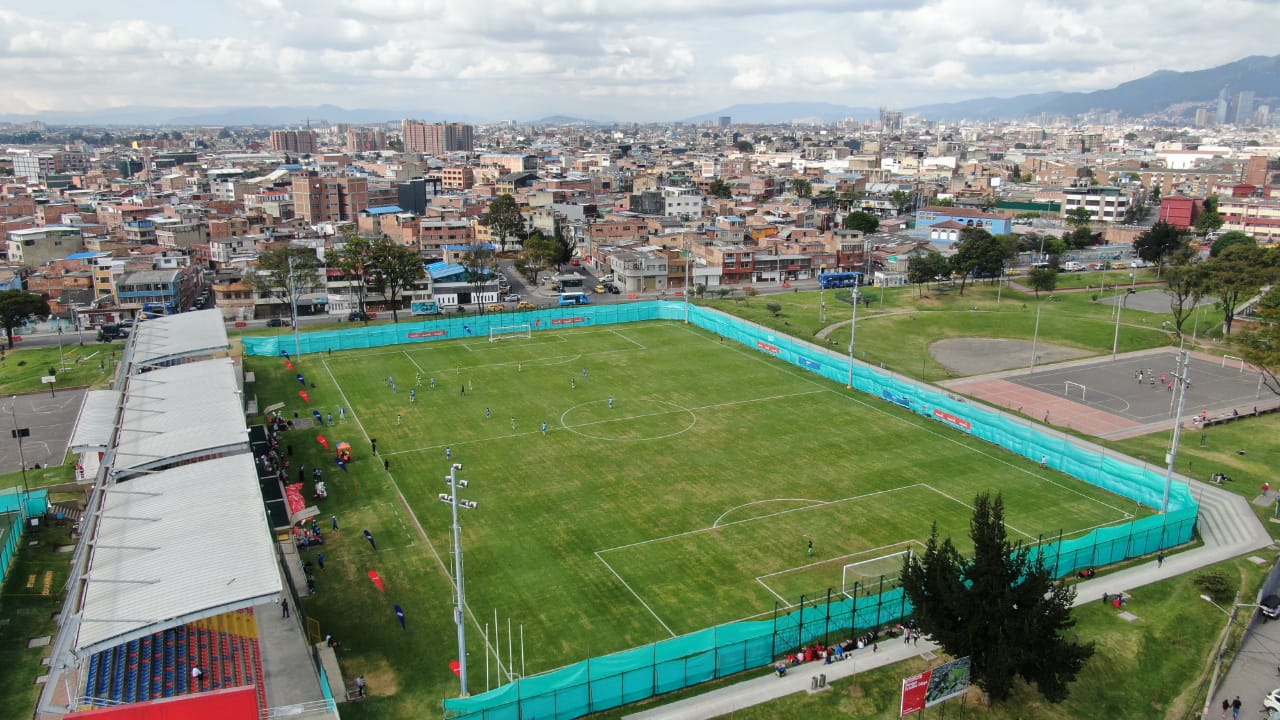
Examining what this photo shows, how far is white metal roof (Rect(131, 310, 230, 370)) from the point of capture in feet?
165

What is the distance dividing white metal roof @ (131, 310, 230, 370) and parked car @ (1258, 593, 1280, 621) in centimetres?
5380

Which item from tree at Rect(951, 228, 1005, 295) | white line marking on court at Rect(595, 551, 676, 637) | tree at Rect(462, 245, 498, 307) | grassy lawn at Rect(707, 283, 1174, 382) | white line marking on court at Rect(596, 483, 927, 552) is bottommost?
white line marking on court at Rect(595, 551, 676, 637)

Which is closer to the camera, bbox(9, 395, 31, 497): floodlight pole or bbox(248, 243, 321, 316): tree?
bbox(9, 395, 31, 497): floodlight pole

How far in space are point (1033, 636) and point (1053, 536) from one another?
15.0 m

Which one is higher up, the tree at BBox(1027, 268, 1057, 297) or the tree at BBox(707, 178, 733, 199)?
the tree at BBox(707, 178, 733, 199)

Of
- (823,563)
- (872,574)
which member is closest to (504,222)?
(823,563)

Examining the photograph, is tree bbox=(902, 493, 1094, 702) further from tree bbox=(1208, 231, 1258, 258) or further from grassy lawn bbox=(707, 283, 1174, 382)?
tree bbox=(1208, 231, 1258, 258)

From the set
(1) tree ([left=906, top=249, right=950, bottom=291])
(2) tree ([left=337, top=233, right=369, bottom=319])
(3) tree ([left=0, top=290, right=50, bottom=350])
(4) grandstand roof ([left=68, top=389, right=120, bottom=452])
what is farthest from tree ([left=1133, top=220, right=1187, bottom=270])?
(3) tree ([left=0, top=290, right=50, bottom=350])

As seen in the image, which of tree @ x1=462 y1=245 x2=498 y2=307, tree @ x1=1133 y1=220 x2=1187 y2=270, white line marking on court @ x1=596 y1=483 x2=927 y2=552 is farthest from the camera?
tree @ x1=1133 y1=220 x2=1187 y2=270

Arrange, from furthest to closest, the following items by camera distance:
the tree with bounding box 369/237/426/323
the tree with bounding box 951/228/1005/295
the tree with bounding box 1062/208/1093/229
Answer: the tree with bounding box 1062/208/1093/229 → the tree with bounding box 951/228/1005/295 → the tree with bounding box 369/237/426/323

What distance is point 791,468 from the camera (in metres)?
43.0

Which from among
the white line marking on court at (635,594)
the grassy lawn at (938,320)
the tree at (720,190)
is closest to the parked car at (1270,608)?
the white line marking on court at (635,594)

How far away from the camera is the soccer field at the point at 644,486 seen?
102ft

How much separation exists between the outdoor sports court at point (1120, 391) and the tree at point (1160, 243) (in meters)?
39.9
